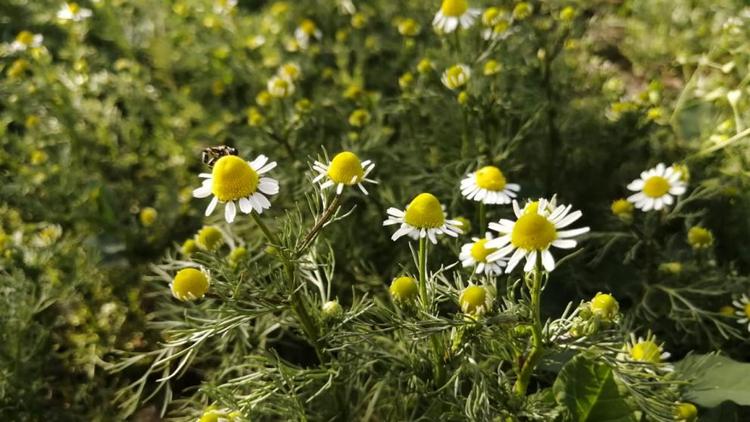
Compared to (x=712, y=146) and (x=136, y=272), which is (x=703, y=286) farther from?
(x=136, y=272)

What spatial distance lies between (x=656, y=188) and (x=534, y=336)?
86 cm

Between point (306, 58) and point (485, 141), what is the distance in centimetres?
134

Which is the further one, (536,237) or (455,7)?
(455,7)

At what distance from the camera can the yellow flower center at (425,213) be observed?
4.57ft

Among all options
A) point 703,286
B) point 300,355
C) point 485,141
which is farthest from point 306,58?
point 703,286

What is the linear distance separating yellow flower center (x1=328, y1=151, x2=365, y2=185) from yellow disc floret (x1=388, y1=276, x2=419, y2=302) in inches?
9.4

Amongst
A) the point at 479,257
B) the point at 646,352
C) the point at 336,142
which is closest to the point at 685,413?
the point at 646,352

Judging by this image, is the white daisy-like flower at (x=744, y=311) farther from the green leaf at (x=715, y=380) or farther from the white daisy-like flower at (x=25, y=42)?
the white daisy-like flower at (x=25, y=42)

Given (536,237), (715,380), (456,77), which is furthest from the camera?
(456,77)

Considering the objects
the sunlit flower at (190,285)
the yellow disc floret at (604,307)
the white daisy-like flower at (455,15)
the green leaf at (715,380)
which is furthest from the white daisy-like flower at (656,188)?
the sunlit flower at (190,285)

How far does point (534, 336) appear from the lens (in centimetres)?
125

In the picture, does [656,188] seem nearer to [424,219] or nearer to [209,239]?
[424,219]

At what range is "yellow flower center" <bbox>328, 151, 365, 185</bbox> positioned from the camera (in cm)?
139

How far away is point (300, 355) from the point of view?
2221 millimetres
